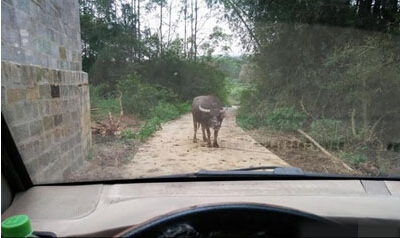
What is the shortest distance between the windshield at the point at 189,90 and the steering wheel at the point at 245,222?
66cm

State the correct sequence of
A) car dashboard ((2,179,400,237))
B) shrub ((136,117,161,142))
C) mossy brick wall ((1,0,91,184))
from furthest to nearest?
1. shrub ((136,117,161,142))
2. mossy brick wall ((1,0,91,184))
3. car dashboard ((2,179,400,237))

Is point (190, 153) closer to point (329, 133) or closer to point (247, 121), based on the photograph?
point (247, 121)

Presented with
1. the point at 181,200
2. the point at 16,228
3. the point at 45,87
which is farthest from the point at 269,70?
the point at 16,228

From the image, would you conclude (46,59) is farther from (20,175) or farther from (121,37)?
(20,175)

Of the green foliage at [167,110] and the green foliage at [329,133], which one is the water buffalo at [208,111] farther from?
the green foliage at [329,133]

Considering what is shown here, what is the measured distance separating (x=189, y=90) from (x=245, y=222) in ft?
3.36

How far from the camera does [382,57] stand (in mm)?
2066

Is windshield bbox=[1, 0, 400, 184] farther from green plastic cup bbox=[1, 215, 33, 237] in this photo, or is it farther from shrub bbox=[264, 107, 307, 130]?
green plastic cup bbox=[1, 215, 33, 237]

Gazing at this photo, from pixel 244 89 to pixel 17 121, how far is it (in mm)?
1116

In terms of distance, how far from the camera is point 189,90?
1678 mm

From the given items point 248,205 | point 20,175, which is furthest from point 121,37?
point 248,205

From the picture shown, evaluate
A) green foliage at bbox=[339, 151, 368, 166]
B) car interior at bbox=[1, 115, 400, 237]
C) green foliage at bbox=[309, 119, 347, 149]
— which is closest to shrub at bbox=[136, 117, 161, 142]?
car interior at bbox=[1, 115, 400, 237]

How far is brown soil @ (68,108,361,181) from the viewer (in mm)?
1475

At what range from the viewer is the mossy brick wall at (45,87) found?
134cm
